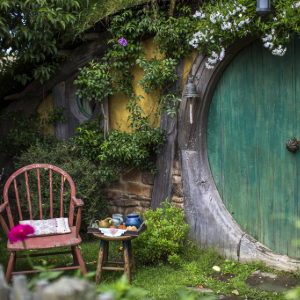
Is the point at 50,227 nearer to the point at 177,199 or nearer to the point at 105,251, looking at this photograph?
the point at 105,251

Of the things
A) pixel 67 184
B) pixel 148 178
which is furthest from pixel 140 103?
pixel 67 184

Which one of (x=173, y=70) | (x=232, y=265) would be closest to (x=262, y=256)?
(x=232, y=265)

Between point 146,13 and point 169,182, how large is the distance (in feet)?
6.15

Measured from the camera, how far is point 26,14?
4.27 m

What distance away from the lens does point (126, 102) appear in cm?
437

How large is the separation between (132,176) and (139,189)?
0.60 ft

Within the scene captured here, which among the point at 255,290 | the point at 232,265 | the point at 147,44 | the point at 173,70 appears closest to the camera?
the point at 255,290

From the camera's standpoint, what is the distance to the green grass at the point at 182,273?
3.03 meters

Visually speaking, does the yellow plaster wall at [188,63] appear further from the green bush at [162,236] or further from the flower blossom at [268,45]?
the green bush at [162,236]

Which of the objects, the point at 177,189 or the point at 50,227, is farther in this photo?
the point at 177,189

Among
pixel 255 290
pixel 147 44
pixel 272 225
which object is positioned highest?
pixel 147 44

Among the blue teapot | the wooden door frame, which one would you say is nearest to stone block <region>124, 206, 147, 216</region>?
the wooden door frame

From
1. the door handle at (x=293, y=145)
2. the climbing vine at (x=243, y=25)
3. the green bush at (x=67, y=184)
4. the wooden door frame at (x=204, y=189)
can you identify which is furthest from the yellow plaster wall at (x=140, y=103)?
the door handle at (x=293, y=145)

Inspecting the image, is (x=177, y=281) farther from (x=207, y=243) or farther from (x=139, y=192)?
(x=139, y=192)
